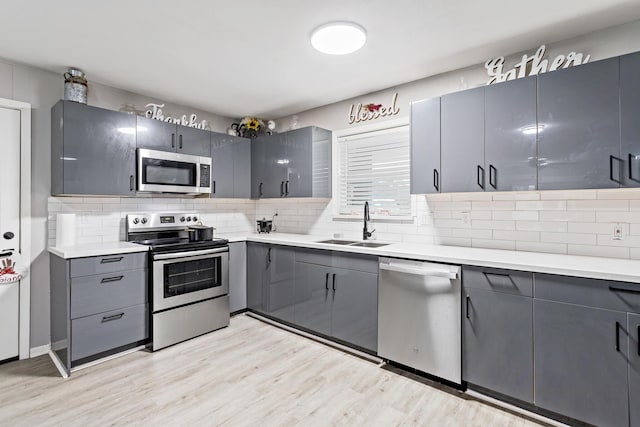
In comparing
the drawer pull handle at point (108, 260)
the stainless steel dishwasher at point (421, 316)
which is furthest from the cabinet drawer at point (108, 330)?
the stainless steel dishwasher at point (421, 316)

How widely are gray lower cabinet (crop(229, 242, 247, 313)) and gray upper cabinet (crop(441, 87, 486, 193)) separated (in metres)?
2.32

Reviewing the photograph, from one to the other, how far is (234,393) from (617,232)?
9.31ft

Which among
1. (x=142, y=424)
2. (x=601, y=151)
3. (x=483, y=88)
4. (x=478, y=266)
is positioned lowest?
(x=142, y=424)

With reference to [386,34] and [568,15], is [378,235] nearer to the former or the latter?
[386,34]

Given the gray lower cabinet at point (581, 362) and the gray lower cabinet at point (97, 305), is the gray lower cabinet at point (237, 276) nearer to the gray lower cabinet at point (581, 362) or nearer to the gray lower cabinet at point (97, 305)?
the gray lower cabinet at point (97, 305)

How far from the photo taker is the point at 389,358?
2.60m

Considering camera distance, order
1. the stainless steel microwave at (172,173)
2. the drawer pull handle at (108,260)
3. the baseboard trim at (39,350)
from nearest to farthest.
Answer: the drawer pull handle at (108,260) → the baseboard trim at (39,350) → the stainless steel microwave at (172,173)

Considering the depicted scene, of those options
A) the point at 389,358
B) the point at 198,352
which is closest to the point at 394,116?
the point at 389,358

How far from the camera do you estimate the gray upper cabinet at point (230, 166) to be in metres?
3.93

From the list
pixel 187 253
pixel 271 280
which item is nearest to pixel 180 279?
pixel 187 253

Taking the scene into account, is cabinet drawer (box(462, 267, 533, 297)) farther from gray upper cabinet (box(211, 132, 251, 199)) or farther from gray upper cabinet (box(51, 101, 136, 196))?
gray upper cabinet (box(51, 101, 136, 196))

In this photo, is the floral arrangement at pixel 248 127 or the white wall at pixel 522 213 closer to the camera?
the white wall at pixel 522 213

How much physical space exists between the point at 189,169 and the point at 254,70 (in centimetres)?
134

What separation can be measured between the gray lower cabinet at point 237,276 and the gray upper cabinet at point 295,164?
797mm
